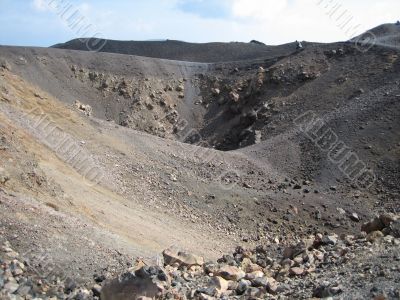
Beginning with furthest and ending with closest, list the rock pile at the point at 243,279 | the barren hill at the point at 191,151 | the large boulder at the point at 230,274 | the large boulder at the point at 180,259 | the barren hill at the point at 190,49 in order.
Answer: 1. the barren hill at the point at 190,49
2. the barren hill at the point at 191,151
3. the large boulder at the point at 180,259
4. the large boulder at the point at 230,274
5. the rock pile at the point at 243,279

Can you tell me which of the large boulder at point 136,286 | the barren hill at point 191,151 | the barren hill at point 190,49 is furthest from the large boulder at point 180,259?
the barren hill at point 190,49

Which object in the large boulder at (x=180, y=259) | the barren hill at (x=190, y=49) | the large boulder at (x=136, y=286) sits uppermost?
the barren hill at (x=190, y=49)

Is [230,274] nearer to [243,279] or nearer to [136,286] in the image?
[243,279]

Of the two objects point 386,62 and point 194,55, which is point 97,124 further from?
point 194,55

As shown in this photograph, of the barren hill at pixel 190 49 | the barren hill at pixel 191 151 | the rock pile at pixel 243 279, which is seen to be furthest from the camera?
the barren hill at pixel 190 49

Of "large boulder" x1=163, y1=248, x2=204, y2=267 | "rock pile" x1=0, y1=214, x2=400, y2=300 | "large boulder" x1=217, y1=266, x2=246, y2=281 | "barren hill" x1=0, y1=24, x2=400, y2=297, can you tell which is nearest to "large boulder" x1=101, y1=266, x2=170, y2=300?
"rock pile" x1=0, y1=214, x2=400, y2=300

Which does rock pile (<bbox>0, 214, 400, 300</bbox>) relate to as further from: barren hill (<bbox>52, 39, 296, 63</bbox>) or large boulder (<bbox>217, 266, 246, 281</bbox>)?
barren hill (<bbox>52, 39, 296, 63</bbox>)

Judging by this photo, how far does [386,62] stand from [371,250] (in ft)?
Result: 62.9

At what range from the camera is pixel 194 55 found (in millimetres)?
40844

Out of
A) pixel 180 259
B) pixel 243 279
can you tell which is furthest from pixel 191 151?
pixel 243 279

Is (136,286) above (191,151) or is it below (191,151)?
below

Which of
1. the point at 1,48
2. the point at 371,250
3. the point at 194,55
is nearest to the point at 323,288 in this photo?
the point at 371,250

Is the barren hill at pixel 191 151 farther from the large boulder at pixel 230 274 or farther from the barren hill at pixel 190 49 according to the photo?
the barren hill at pixel 190 49

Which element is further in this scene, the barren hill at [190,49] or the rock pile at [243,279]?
the barren hill at [190,49]
